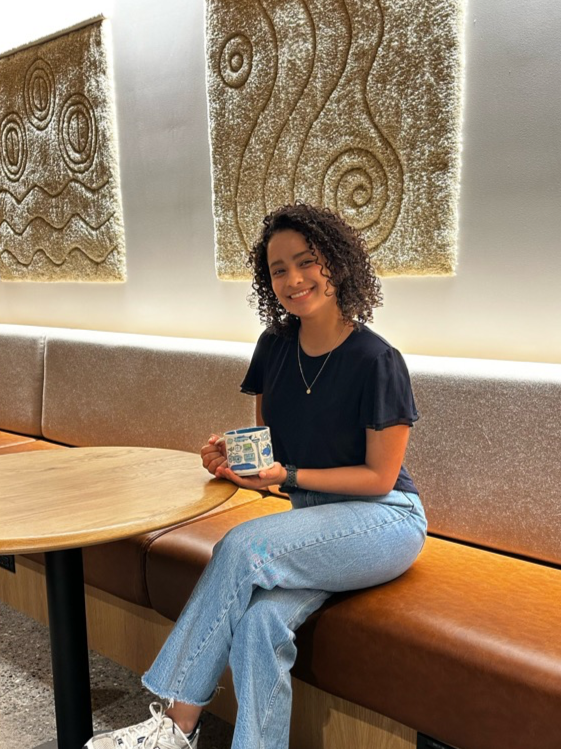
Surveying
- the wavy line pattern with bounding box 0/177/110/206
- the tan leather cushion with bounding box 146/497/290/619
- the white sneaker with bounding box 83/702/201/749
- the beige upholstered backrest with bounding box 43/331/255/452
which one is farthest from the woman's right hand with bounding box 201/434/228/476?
the wavy line pattern with bounding box 0/177/110/206

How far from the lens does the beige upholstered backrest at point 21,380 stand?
10.5 ft

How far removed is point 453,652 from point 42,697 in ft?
4.05

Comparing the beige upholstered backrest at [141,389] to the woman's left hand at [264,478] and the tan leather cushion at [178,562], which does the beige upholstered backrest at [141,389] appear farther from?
the woman's left hand at [264,478]

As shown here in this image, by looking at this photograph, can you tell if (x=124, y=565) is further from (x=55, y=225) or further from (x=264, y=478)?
(x=55, y=225)

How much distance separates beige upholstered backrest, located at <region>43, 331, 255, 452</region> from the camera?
2469mm

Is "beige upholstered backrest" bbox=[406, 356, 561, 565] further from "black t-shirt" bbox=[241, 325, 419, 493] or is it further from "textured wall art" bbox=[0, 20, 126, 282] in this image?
"textured wall art" bbox=[0, 20, 126, 282]

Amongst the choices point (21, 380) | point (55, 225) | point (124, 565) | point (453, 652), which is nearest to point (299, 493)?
point (453, 652)

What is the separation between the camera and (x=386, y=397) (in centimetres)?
155

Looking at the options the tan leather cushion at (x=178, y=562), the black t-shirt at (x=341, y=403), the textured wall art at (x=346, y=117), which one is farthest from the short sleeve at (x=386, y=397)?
the textured wall art at (x=346, y=117)

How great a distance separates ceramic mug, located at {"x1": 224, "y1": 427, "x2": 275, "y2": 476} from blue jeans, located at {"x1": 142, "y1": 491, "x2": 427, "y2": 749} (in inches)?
4.7

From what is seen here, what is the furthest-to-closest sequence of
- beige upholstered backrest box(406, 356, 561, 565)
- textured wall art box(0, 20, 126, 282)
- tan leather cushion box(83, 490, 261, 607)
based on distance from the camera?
textured wall art box(0, 20, 126, 282), tan leather cushion box(83, 490, 261, 607), beige upholstered backrest box(406, 356, 561, 565)

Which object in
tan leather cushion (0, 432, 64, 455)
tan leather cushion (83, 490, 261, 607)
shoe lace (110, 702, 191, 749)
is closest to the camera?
shoe lace (110, 702, 191, 749)

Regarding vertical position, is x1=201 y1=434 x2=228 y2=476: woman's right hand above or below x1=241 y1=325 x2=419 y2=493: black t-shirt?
below

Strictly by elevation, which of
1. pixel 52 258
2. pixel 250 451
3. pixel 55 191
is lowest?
pixel 250 451
